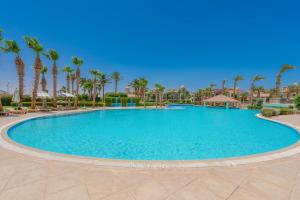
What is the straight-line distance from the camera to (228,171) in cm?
354

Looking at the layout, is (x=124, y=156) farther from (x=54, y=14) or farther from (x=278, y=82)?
(x=278, y=82)

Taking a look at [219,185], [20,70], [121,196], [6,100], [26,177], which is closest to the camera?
[121,196]

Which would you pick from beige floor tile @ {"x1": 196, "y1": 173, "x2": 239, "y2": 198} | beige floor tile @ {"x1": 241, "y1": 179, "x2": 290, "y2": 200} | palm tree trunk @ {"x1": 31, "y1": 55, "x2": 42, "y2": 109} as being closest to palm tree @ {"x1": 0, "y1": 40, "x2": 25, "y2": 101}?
palm tree trunk @ {"x1": 31, "y1": 55, "x2": 42, "y2": 109}

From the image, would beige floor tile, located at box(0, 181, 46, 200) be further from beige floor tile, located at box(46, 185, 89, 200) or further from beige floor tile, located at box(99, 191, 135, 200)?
beige floor tile, located at box(99, 191, 135, 200)

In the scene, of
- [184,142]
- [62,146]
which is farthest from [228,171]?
[62,146]

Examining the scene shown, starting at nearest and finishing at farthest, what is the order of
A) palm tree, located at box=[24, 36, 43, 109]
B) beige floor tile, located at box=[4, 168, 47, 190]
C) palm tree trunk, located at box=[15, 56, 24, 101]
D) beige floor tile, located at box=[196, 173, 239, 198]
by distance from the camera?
beige floor tile, located at box=[196, 173, 239, 198] → beige floor tile, located at box=[4, 168, 47, 190] → palm tree, located at box=[24, 36, 43, 109] → palm tree trunk, located at box=[15, 56, 24, 101]

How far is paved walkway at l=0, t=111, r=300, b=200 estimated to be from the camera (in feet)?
8.44

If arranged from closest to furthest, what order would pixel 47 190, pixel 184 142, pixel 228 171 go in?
pixel 47 190 < pixel 228 171 < pixel 184 142

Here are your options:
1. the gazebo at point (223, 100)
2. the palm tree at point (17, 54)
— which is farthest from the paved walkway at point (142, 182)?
the gazebo at point (223, 100)

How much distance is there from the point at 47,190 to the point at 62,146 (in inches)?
203

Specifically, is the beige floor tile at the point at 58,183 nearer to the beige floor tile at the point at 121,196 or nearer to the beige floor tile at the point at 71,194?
the beige floor tile at the point at 71,194

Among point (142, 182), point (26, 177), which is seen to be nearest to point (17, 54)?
point (26, 177)

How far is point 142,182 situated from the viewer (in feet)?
9.88

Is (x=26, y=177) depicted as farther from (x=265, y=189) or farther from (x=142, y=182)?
(x=265, y=189)
